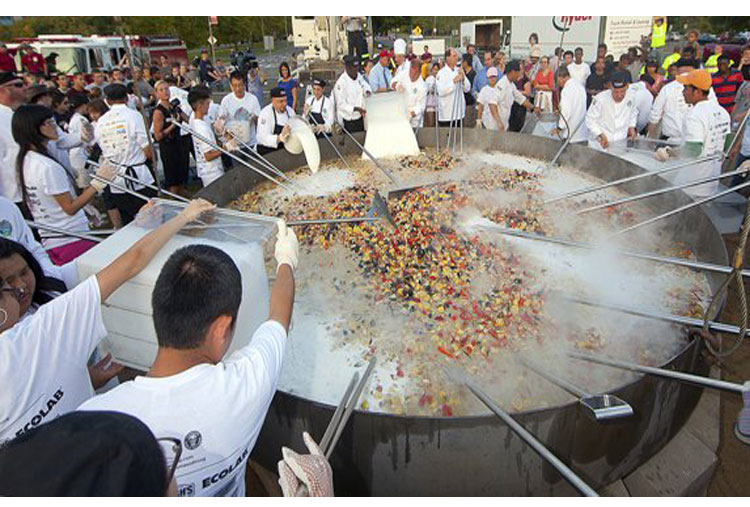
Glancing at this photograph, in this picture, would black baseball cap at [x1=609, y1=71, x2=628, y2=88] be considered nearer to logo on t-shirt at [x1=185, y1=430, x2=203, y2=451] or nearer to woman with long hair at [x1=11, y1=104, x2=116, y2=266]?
woman with long hair at [x1=11, y1=104, x2=116, y2=266]

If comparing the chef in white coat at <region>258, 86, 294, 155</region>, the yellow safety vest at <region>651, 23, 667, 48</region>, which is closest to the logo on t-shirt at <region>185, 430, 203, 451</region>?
the chef in white coat at <region>258, 86, 294, 155</region>

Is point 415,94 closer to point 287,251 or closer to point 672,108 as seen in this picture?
point 672,108

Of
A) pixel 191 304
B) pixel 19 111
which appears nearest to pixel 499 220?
pixel 191 304

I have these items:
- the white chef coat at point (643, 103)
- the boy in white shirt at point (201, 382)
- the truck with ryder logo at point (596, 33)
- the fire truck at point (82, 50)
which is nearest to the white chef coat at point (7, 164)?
the boy in white shirt at point (201, 382)

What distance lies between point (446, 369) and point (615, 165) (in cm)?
356

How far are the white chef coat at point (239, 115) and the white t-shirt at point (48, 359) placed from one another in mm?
4390

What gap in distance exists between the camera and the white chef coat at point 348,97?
6.91 metres

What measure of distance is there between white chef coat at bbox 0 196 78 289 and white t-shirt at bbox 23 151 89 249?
51 centimetres

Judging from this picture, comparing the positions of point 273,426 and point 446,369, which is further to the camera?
point 446,369

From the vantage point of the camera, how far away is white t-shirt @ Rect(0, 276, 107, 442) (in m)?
1.41

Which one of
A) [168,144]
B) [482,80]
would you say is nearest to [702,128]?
[482,80]

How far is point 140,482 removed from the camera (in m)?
0.88

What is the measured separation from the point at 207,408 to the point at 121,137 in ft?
13.0

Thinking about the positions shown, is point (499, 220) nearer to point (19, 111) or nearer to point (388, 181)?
point (388, 181)
